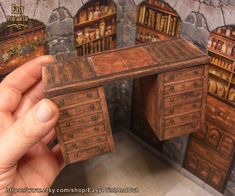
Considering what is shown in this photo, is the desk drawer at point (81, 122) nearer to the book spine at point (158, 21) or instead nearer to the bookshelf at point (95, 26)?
the bookshelf at point (95, 26)

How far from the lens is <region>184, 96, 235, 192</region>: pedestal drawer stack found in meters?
3.42

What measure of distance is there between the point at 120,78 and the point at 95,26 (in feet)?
5.98

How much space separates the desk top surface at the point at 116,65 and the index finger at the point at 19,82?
0.24m

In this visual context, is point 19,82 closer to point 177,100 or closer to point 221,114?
point 177,100

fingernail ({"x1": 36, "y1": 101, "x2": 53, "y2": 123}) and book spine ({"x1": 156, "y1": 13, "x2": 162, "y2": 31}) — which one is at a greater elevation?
book spine ({"x1": 156, "y1": 13, "x2": 162, "y2": 31})

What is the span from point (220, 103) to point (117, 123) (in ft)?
6.60

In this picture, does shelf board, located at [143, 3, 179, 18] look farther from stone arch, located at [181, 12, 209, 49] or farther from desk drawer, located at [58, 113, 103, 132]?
desk drawer, located at [58, 113, 103, 132]

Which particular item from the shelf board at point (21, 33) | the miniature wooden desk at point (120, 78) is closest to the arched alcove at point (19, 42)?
the shelf board at point (21, 33)

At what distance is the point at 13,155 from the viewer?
2082 mm

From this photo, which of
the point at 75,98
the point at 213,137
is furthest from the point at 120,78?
the point at 213,137

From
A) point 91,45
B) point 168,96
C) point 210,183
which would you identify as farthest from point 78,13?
point 210,183

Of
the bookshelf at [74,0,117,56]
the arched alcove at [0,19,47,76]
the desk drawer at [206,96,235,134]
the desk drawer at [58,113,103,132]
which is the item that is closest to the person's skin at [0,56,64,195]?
the desk drawer at [58,113,103,132]

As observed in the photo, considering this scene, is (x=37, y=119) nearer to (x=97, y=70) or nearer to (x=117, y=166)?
(x=97, y=70)

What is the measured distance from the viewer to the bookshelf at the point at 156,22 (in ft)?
11.4
